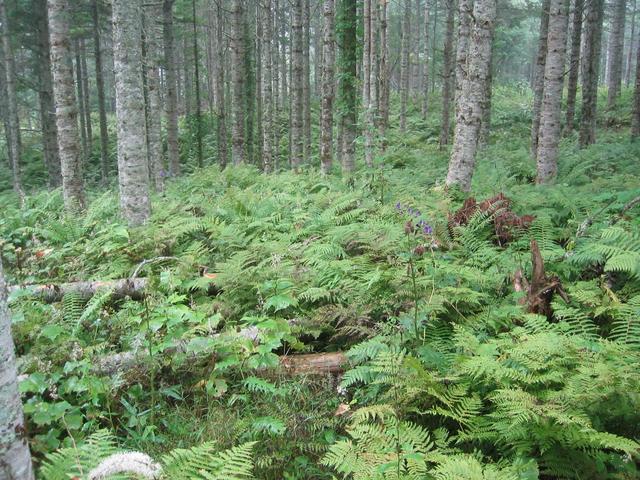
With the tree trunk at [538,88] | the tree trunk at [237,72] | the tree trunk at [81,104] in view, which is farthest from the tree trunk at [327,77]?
the tree trunk at [81,104]

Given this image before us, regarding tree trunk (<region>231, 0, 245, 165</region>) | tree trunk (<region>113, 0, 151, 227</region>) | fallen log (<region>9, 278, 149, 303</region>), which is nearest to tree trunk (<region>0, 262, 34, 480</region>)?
fallen log (<region>9, 278, 149, 303</region>)

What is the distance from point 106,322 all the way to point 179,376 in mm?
1162

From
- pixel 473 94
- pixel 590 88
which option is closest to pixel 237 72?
pixel 473 94

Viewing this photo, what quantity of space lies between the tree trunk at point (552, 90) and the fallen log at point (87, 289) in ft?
24.8

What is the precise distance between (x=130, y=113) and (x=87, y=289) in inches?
109

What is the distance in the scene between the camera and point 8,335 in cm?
208

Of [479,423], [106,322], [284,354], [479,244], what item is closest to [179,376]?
[284,354]

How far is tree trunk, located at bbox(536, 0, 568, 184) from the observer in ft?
28.5

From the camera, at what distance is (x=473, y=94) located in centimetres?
748

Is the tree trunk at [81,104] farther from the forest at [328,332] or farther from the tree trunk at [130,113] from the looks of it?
the tree trunk at [130,113]

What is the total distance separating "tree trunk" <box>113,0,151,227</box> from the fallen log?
2006 mm

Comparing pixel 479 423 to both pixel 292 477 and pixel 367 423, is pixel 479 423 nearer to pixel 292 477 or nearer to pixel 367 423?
pixel 367 423

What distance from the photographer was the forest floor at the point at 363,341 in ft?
8.95

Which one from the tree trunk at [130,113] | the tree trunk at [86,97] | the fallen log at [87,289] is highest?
the tree trunk at [86,97]
